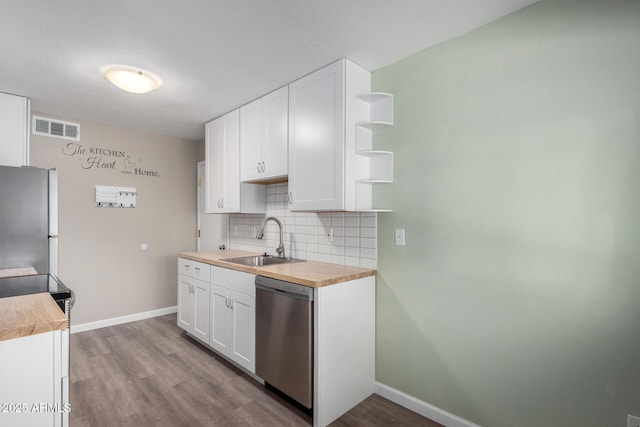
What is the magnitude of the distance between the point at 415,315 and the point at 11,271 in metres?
2.86

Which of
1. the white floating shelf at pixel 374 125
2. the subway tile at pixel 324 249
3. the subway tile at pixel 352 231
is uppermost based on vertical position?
the white floating shelf at pixel 374 125

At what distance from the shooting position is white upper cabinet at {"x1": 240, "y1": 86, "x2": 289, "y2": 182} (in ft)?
8.73

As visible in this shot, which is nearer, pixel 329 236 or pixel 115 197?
pixel 329 236

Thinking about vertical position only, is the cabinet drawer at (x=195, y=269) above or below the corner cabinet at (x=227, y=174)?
below

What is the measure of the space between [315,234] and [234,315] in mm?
953

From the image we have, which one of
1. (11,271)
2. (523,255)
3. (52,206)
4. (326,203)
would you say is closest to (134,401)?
(11,271)

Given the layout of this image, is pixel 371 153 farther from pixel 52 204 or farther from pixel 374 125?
pixel 52 204

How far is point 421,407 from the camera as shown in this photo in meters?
2.07

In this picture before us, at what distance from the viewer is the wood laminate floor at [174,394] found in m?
2.02

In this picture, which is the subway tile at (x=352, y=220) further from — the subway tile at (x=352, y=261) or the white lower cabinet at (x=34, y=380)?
the white lower cabinet at (x=34, y=380)

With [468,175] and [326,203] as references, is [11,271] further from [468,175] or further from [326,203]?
[468,175]

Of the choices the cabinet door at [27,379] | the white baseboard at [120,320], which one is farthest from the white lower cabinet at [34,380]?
the white baseboard at [120,320]

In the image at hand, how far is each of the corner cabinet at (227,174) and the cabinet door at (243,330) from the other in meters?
1.02

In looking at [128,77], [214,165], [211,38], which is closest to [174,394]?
[214,165]
